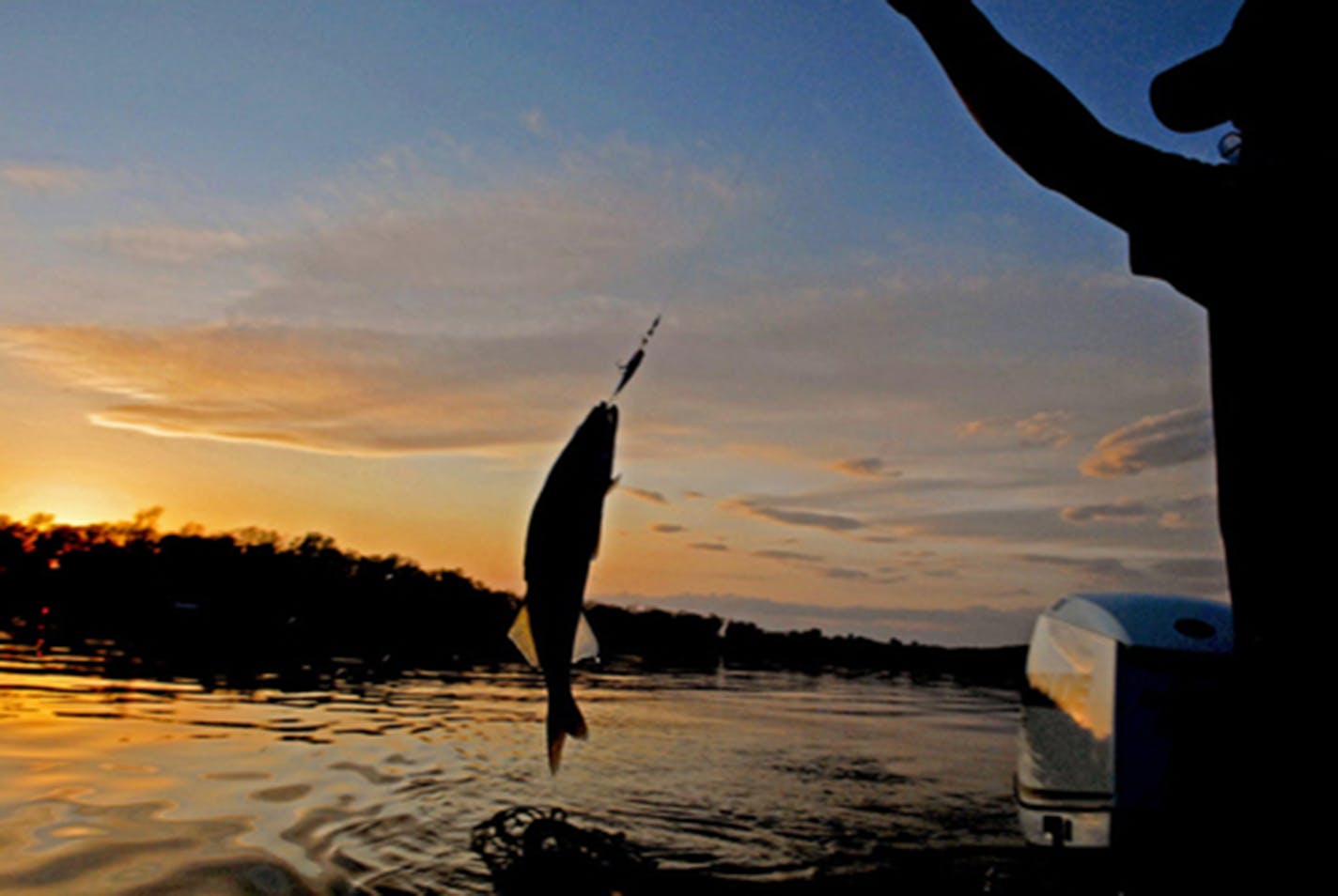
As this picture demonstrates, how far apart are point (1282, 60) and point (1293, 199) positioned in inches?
14.1

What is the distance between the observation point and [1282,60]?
80.4 inches

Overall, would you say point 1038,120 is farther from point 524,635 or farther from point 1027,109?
point 524,635

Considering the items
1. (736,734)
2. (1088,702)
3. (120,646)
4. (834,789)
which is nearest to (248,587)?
(120,646)

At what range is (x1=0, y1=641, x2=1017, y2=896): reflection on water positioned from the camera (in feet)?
23.6

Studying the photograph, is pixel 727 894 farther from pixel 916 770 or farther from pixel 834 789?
pixel 916 770

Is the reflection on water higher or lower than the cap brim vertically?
lower

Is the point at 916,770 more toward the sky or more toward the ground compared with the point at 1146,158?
more toward the ground

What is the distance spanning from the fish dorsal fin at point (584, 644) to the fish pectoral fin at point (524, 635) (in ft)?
0.50

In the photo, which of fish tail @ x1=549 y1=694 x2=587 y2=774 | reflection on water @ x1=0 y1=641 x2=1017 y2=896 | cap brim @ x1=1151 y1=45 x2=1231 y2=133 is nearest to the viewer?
cap brim @ x1=1151 y1=45 x2=1231 y2=133

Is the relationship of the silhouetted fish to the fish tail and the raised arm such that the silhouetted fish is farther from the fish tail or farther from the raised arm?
the raised arm

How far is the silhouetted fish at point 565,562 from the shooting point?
326cm

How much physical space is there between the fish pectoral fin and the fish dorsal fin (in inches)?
6.0

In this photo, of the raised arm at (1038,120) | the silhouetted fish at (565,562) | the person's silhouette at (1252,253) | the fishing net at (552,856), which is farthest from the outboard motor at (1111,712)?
the raised arm at (1038,120)

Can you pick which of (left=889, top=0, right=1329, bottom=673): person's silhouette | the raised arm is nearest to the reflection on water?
(left=889, top=0, right=1329, bottom=673): person's silhouette
